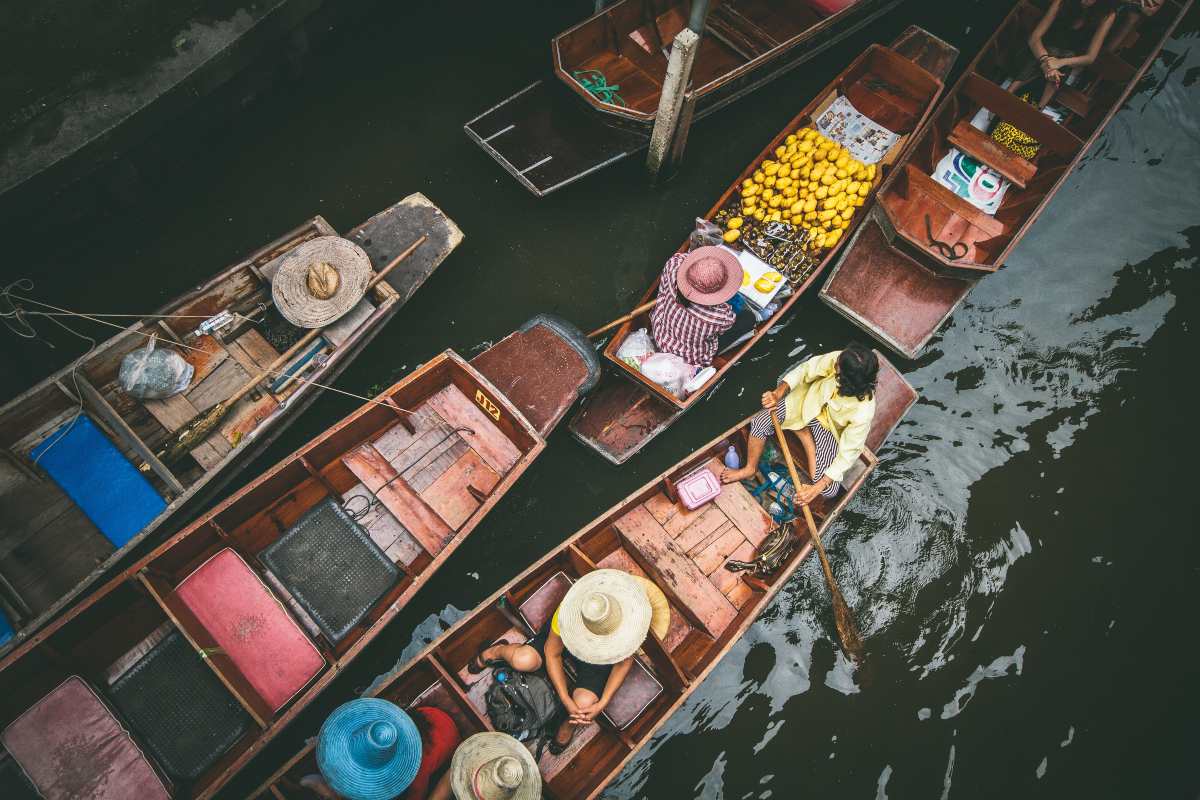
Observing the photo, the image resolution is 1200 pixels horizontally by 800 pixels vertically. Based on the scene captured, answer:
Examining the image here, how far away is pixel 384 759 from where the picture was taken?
4.21 metres

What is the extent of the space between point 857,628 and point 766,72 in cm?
642

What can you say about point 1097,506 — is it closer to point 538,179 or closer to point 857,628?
point 857,628

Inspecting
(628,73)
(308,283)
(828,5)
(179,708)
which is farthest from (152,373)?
(828,5)

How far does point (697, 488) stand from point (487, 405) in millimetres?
2103

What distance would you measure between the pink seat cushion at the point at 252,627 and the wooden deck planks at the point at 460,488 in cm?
147

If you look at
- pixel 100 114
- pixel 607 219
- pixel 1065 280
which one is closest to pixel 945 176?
pixel 1065 280

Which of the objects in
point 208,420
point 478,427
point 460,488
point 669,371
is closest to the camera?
point 208,420

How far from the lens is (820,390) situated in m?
5.47

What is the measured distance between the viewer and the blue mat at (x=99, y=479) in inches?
218

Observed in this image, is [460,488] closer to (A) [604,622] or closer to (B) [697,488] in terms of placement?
(A) [604,622]

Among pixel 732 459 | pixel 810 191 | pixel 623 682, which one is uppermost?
pixel 810 191

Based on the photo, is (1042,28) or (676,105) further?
(1042,28)

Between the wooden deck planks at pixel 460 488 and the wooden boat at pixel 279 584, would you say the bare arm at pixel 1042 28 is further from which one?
the wooden deck planks at pixel 460 488

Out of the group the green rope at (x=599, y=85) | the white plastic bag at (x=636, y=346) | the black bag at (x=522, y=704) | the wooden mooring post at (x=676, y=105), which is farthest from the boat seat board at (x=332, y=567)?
the green rope at (x=599, y=85)
